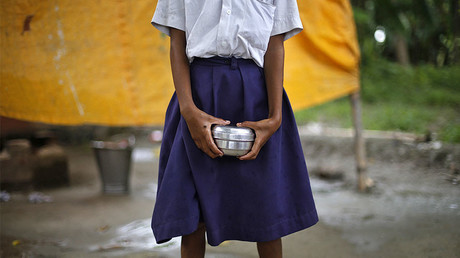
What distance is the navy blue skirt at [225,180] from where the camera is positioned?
138 cm

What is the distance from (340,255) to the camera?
7.48 feet

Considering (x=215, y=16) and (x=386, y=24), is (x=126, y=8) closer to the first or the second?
(x=215, y=16)

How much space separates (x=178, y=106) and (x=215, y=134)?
0.78 feet

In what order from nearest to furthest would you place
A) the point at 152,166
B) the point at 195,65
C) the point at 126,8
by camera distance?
the point at 195,65
the point at 126,8
the point at 152,166

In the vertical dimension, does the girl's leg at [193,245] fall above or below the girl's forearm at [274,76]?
below

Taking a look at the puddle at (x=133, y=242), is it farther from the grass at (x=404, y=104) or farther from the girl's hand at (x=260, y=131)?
the grass at (x=404, y=104)

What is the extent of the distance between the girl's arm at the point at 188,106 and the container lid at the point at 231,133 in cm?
2

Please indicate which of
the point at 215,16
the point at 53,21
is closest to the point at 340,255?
the point at 215,16

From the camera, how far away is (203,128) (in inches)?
52.3

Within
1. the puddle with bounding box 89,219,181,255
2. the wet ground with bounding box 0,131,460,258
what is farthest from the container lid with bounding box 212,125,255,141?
the puddle with bounding box 89,219,181,255

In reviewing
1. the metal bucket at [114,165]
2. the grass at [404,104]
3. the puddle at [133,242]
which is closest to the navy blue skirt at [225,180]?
the puddle at [133,242]

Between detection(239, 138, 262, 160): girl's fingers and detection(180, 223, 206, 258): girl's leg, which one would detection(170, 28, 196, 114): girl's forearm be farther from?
detection(180, 223, 206, 258): girl's leg

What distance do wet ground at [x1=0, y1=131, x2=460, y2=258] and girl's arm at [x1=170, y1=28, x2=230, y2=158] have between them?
1.14 metres

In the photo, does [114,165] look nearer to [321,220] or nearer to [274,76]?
[321,220]
